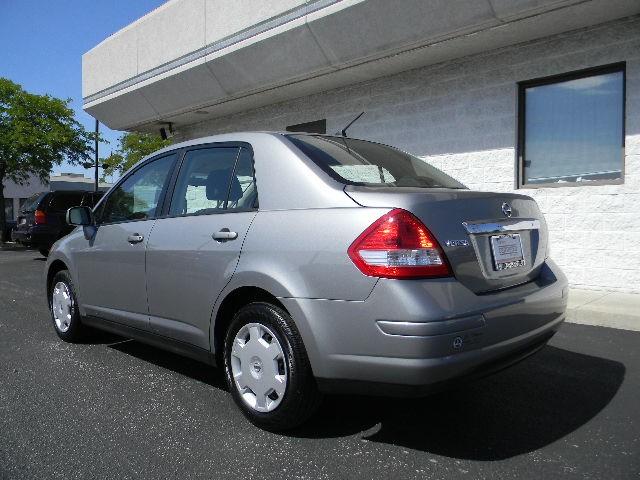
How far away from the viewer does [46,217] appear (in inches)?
540

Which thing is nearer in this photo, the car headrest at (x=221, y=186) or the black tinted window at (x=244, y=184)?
the black tinted window at (x=244, y=184)

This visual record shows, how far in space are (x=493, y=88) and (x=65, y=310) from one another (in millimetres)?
6698

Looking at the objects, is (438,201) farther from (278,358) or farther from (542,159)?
(542,159)

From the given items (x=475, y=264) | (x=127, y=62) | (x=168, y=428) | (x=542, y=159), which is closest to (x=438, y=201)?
(x=475, y=264)

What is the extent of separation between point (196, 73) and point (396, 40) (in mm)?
5176

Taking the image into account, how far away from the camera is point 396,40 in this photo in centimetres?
812

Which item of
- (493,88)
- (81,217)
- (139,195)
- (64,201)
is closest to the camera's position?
(139,195)

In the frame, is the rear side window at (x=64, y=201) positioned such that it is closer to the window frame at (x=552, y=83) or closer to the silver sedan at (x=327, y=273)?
the window frame at (x=552, y=83)

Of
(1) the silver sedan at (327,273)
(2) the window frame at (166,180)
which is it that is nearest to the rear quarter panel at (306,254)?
(1) the silver sedan at (327,273)

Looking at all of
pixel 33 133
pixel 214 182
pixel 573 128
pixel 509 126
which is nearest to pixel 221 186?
pixel 214 182

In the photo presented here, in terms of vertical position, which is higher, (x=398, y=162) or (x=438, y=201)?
(x=398, y=162)

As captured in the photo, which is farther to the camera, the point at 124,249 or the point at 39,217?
the point at 39,217

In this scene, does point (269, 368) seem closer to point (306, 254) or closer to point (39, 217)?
point (306, 254)

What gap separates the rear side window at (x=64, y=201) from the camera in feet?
45.7
